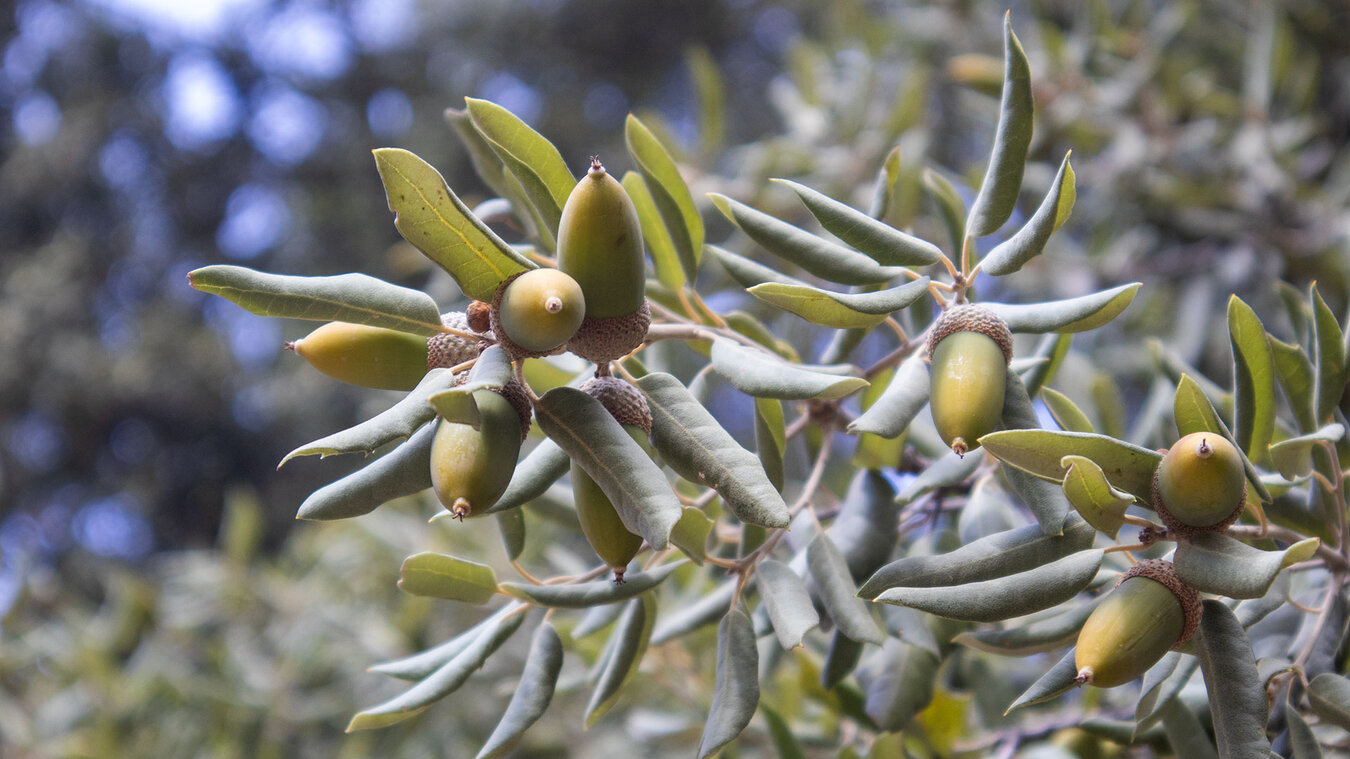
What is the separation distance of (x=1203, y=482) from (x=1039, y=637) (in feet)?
0.68

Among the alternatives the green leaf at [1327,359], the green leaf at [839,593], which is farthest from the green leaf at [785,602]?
the green leaf at [1327,359]

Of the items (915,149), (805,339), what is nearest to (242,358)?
(805,339)

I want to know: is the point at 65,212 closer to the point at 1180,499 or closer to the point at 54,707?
the point at 54,707

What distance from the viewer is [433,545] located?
2199 mm

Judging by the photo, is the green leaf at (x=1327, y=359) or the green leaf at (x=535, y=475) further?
the green leaf at (x=1327, y=359)

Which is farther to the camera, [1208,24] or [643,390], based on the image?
[1208,24]

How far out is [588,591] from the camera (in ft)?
2.46

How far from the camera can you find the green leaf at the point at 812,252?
0.71 metres

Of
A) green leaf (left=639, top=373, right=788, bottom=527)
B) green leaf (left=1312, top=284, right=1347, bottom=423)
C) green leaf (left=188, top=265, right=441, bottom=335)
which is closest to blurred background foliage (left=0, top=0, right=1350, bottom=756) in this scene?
green leaf (left=1312, top=284, right=1347, bottom=423)

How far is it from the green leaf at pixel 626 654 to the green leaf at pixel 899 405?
0.30 m

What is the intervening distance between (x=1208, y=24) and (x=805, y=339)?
4.66 ft

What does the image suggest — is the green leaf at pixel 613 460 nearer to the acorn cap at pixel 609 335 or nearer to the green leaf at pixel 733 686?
the acorn cap at pixel 609 335

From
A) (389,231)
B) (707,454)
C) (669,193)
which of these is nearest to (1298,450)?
(707,454)

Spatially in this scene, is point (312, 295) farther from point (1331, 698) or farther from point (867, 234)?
point (1331, 698)
